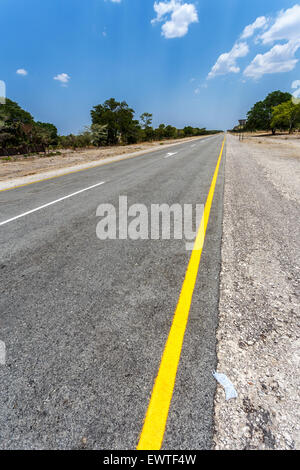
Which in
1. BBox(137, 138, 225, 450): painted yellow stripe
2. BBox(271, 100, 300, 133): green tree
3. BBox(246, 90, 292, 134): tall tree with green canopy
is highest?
BBox(246, 90, 292, 134): tall tree with green canopy

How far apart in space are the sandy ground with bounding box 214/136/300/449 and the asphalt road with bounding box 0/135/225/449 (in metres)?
0.13

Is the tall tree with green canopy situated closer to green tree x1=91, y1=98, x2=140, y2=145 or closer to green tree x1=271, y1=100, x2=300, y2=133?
green tree x1=271, y1=100, x2=300, y2=133

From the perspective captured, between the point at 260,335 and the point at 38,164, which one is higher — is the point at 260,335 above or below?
below

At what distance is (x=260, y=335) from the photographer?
6.48 feet

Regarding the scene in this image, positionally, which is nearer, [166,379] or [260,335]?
[166,379]

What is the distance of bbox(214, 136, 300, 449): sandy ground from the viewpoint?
1.36 metres

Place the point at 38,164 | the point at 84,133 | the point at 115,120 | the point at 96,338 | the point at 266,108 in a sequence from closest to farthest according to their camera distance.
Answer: the point at 96,338
the point at 38,164
the point at 84,133
the point at 115,120
the point at 266,108

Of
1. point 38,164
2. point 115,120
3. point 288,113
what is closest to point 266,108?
point 288,113

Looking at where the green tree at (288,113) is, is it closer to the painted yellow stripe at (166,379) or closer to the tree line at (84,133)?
the tree line at (84,133)

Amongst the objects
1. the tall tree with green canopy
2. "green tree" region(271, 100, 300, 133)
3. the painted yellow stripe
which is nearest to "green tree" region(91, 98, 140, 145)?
"green tree" region(271, 100, 300, 133)

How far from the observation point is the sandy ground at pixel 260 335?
1.36 metres

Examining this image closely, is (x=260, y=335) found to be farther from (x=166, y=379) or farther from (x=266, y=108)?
(x=266, y=108)

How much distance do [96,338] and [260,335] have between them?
1487mm

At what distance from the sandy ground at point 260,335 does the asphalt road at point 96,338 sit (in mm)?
127
